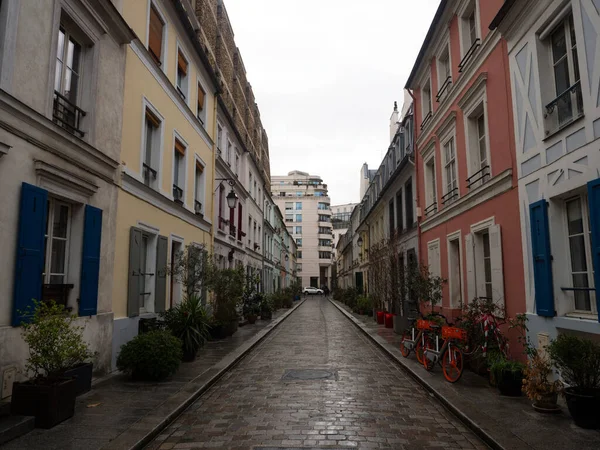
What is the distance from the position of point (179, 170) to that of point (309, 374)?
752 centimetres

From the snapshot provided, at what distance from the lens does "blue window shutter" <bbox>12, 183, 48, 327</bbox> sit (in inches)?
229

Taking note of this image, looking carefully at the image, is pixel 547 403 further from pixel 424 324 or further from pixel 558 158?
pixel 424 324

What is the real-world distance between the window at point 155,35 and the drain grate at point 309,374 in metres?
7.75

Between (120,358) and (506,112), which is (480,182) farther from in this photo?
(120,358)

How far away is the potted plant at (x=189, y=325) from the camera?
9.88 m

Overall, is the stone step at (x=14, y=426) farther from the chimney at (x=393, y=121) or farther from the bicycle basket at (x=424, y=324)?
the chimney at (x=393, y=121)

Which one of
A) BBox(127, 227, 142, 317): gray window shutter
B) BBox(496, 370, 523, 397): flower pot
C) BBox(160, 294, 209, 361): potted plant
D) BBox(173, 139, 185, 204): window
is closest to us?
BBox(496, 370, 523, 397): flower pot

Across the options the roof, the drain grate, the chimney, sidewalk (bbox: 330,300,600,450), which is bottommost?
the drain grate

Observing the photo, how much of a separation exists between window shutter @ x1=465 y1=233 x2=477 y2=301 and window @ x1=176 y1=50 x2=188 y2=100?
8731mm

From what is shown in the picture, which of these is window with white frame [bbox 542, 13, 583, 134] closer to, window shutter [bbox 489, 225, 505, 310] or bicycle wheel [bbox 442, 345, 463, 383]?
window shutter [bbox 489, 225, 505, 310]

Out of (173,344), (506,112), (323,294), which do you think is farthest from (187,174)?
(323,294)

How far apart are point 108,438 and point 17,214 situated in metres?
3.02

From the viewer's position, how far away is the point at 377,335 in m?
14.8

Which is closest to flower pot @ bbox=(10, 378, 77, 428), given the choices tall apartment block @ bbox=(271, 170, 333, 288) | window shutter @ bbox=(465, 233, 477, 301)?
window shutter @ bbox=(465, 233, 477, 301)
